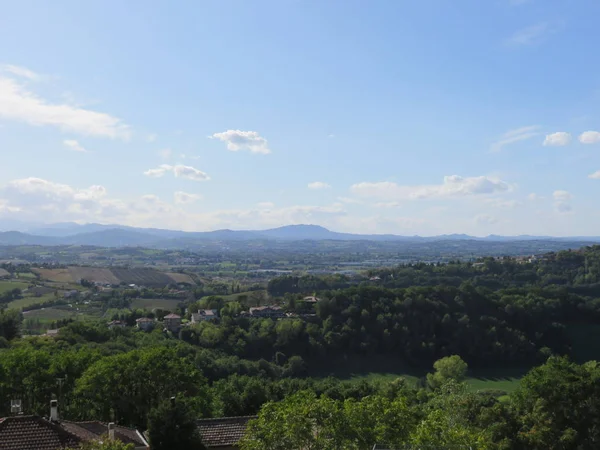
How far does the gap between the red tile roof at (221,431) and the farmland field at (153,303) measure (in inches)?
2653

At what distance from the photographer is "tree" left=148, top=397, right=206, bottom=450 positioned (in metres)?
17.5

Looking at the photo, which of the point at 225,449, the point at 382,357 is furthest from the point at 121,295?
the point at 225,449

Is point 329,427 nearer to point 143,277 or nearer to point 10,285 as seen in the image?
point 10,285

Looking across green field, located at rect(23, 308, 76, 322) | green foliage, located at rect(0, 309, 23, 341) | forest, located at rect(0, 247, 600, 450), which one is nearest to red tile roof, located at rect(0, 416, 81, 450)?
forest, located at rect(0, 247, 600, 450)

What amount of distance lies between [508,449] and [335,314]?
47894mm

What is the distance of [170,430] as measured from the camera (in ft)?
57.4

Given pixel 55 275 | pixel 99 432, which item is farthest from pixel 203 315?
pixel 55 275

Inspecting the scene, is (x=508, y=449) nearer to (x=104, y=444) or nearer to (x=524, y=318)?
(x=104, y=444)

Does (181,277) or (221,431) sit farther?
(181,277)

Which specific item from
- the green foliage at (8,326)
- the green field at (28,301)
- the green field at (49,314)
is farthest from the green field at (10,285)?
the green foliage at (8,326)

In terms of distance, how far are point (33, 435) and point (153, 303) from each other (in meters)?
78.2

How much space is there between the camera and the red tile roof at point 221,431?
19938 millimetres

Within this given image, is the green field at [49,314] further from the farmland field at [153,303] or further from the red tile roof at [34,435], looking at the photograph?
the red tile roof at [34,435]

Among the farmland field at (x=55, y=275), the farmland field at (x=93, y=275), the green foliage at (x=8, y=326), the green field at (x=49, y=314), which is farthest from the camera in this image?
the farmland field at (x=93, y=275)
